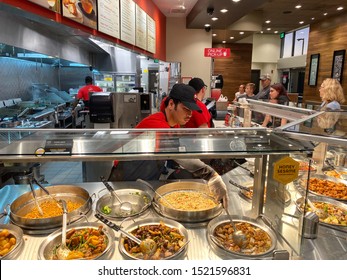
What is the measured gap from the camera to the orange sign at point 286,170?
137 centimetres

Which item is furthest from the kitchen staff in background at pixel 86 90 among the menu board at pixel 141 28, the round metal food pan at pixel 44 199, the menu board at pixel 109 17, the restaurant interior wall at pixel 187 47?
the round metal food pan at pixel 44 199

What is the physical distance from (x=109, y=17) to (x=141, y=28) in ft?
5.57

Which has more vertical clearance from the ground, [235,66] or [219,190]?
[235,66]

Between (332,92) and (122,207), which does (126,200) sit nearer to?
Result: (122,207)

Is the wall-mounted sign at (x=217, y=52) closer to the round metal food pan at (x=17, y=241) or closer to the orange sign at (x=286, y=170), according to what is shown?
the orange sign at (x=286, y=170)

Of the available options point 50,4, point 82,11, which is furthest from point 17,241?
point 82,11

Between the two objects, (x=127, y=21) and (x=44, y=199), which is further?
(x=127, y=21)

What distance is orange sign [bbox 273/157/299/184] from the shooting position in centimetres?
137

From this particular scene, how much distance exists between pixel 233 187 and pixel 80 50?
5.41 metres

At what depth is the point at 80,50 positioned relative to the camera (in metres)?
6.15

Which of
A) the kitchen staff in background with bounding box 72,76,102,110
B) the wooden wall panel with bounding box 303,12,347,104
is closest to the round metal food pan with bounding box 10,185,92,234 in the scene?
the kitchen staff in background with bounding box 72,76,102,110

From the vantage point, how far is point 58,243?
1.30 meters

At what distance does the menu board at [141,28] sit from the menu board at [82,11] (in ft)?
6.16
